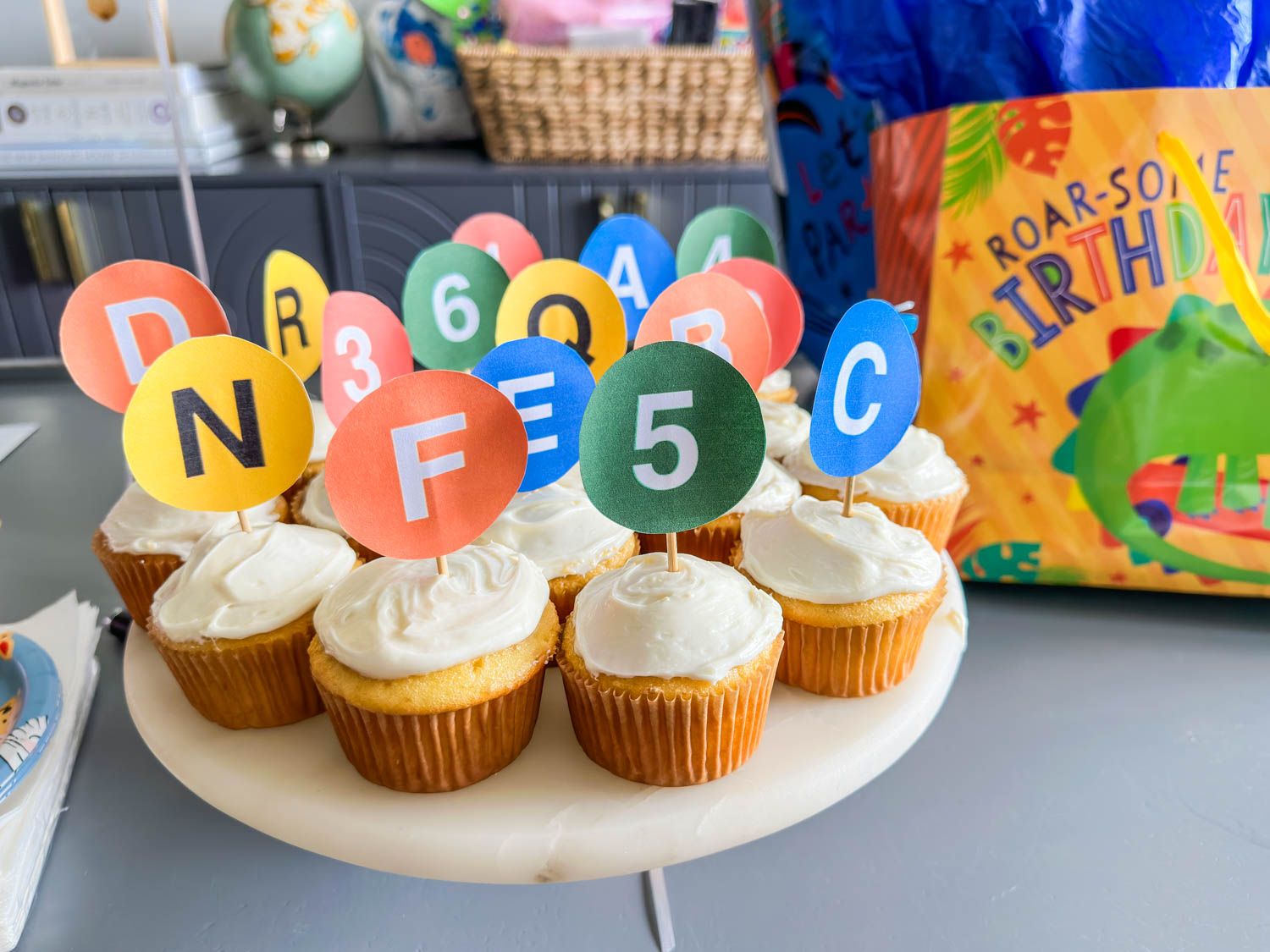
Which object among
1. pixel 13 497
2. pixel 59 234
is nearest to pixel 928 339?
pixel 13 497

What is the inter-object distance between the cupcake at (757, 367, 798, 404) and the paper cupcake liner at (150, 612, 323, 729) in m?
0.68

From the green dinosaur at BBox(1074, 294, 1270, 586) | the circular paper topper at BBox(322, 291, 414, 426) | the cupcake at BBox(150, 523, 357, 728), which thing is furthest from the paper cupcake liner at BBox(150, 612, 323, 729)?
the green dinosaur at BBox(1074, 294, 1270, 586)

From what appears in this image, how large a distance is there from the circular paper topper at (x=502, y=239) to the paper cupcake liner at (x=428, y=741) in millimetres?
672

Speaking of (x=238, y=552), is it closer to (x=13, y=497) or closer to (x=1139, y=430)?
(x=13, y=497)

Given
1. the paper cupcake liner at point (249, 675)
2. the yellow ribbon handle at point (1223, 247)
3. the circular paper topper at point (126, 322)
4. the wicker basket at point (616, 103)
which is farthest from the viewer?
the wicker basket at point (616, 103)

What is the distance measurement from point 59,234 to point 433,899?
180 cm

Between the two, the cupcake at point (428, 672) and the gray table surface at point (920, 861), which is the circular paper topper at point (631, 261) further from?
the gray table surface at point (920, 861)

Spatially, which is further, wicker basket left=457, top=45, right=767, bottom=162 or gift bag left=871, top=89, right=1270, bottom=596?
wicker basket left=457, top=45, right=767, bottom=162

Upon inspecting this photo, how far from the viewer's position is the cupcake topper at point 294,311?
3.23ft

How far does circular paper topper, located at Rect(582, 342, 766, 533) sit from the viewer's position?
66 cm

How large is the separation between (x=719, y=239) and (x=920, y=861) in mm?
807

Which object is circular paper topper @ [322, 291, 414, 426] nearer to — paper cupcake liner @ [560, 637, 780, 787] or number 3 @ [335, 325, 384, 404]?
number 3 @ [335, 325, 384, 404]

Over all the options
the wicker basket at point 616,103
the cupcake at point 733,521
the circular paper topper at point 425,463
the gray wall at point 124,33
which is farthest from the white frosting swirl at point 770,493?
the gray wall at point 124,33

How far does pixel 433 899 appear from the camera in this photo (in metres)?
0.84
